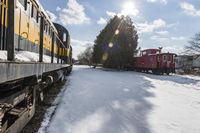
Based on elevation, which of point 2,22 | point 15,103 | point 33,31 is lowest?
point 15,103

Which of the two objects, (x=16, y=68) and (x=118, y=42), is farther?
(x=118, y=42)

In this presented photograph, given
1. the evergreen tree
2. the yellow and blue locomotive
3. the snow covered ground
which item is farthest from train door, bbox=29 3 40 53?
the evergreen tree

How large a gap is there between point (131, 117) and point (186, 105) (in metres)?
3.29

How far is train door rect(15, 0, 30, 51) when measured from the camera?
5679 mm

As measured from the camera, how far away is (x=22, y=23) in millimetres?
6184

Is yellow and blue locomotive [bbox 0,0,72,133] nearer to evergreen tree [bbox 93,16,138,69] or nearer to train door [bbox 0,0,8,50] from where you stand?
train door [bbox 0,0,8,50]

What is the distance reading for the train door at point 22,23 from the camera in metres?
5.68

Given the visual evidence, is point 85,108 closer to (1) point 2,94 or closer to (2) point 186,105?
(2) point 186,105

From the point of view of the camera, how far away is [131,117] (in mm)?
7371

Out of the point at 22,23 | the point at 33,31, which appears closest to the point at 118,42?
the point at 33,31

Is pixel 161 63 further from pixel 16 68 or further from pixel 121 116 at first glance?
pixel 16 68

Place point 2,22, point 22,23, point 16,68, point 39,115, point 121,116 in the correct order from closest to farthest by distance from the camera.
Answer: point 16,68, point 2,22, point 22,23, point 39,115, point 121,116

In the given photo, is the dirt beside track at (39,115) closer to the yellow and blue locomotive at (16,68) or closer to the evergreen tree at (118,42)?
the yellow and blue locomotive at (16,68)

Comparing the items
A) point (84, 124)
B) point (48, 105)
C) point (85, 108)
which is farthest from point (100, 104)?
point (84, 124)
